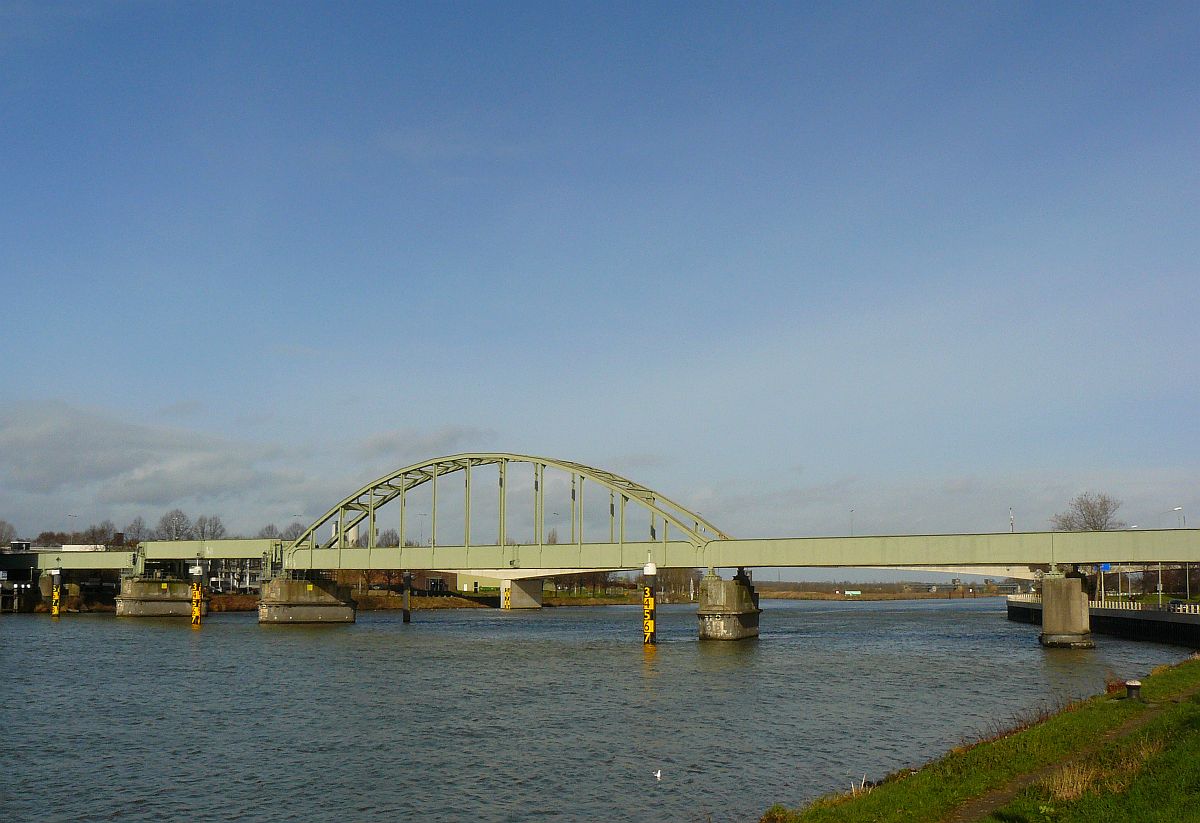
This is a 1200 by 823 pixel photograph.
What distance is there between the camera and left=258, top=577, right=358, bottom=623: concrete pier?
410 feet

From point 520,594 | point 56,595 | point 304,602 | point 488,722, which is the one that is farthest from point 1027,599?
point 56,595

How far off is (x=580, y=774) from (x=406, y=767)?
6098mm

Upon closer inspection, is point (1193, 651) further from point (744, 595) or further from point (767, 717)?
point (767, 717)

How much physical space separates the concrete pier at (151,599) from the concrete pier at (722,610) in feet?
241

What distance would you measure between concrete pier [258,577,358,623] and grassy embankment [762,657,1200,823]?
10583 centimetres

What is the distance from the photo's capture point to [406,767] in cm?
3559

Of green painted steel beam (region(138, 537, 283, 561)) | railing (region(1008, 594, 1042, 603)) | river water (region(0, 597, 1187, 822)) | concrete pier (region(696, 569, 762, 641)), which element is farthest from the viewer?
railing (region(1008, 594, 1042, 603))

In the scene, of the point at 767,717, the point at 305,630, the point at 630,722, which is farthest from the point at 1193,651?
the point at 305,630

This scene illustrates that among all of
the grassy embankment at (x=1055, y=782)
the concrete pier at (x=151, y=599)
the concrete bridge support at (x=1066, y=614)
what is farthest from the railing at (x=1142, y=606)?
the concrete pier at (x=151, y=599)

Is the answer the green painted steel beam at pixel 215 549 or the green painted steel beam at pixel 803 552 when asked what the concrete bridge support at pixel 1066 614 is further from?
the green painted steel beam at pixel 215 549

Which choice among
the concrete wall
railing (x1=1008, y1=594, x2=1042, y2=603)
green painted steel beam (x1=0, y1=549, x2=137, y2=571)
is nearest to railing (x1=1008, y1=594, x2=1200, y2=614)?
railing (x1=1008, y1=594, x2=1042, y2=603)

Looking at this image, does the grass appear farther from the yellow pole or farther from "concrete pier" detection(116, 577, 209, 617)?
the yellow pole

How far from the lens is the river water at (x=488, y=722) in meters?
30.8

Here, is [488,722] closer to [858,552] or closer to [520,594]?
[858,552]
